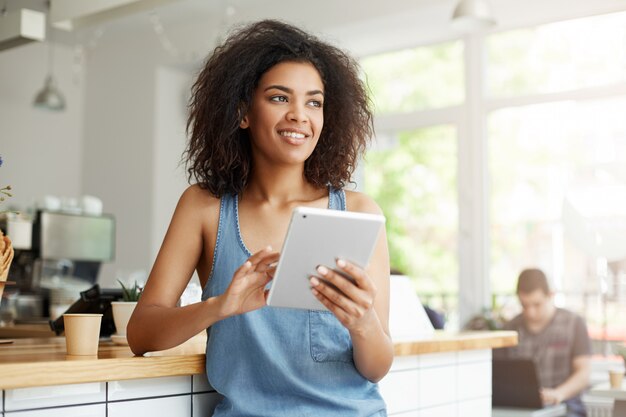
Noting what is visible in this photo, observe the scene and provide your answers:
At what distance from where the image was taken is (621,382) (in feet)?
12.2

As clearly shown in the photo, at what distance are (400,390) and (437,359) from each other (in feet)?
0.69

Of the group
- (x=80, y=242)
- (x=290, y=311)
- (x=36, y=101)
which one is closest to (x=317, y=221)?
(x=290, y=311)

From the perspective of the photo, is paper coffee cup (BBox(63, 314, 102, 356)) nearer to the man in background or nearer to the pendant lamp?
the man in background

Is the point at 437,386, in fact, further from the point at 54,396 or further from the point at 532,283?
the point at 532,283

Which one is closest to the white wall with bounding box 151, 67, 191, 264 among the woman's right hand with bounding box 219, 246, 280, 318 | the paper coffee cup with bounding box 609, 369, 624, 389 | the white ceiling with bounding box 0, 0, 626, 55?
the white ceiling with bounding box 0, 0, 626, 55

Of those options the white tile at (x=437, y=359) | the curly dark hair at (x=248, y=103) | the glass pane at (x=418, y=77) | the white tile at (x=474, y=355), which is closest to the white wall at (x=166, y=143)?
the glass pane at (x=418, y=77)

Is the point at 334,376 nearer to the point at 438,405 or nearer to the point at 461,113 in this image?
the point at 438,405

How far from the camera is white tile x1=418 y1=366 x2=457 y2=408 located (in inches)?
96.5

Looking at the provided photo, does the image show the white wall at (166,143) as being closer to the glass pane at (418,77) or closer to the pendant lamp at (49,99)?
the pendant lamp at (49,99)

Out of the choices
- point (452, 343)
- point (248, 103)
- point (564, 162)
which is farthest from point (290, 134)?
point (564, 162)

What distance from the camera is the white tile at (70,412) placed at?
1572mm

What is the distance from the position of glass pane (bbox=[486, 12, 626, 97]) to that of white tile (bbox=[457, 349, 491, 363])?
3473 millimetres

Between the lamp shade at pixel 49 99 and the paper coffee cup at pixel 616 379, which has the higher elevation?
the lamp shade at pixel 49 99

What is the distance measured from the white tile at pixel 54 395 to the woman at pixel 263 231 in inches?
5.2
